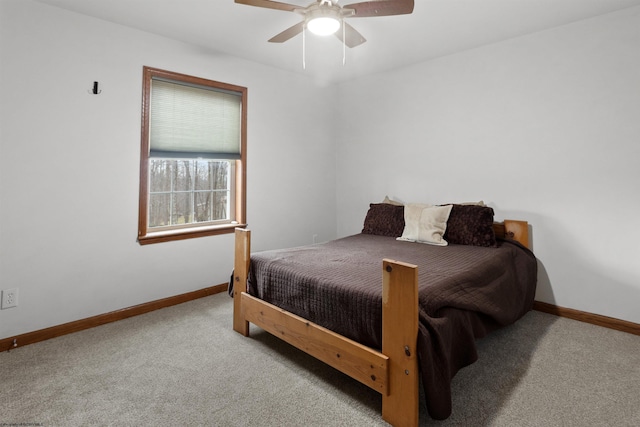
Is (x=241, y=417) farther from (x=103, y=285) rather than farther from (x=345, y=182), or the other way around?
(x=345, y=182)

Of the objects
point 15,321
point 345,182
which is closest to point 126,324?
point 15,321

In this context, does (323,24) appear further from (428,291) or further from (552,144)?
(552,144)

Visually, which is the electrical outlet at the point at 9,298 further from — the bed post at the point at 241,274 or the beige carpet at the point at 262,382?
the bed post at the point at 241,274

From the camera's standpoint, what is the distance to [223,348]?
7.28 ft

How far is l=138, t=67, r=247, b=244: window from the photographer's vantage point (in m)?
2.87

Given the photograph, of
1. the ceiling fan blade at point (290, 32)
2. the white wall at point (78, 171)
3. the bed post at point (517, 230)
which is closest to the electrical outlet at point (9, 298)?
the white wall at point (78, 171)

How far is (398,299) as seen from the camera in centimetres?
146

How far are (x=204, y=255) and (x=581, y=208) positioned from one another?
3272mm

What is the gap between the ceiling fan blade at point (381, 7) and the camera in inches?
72.5

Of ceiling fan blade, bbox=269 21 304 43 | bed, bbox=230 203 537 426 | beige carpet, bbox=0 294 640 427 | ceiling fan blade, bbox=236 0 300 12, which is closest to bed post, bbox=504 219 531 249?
bed, bbox=230 203 537 426

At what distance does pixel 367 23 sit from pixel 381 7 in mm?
766

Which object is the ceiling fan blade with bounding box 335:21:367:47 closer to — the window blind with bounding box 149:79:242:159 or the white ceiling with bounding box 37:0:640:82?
the white ceiling with bounding box 37:0:640:82

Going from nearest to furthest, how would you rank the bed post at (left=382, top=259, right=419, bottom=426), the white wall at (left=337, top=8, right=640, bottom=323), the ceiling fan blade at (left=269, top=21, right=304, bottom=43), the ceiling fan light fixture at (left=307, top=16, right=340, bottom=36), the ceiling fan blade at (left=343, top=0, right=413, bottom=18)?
the bed post at (left=382, top=259, right=419, bottom=426)
the ceiling fan blade at (left=343, top=0, right=413, bottom=18)
the ceiling fan light fixture at (left=307, top=16, right=340, bottom=36)
the ceiling fan blade at (left=269, top=21, right=304, bottom=43)
the white wall at (left=337, top=8, right=640, bottom=323)

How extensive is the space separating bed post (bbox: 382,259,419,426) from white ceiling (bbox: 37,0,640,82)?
6.34 ft
